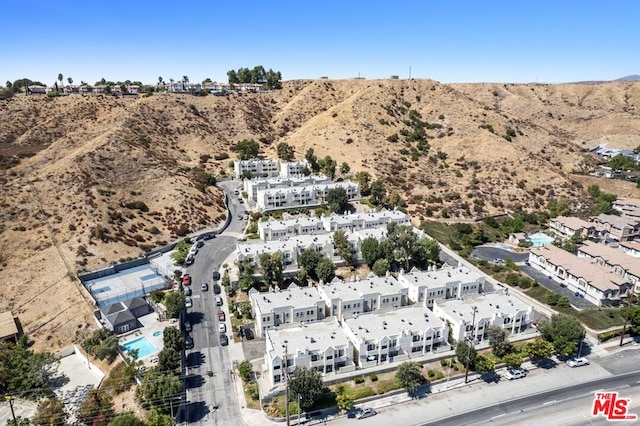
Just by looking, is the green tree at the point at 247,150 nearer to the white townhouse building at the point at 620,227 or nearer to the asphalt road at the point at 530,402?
the white townhouse building at the point at 620,227

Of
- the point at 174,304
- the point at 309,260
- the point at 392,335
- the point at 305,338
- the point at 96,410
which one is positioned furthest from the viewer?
the point at 309,260

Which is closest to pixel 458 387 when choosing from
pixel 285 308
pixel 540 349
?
pixel 540 349

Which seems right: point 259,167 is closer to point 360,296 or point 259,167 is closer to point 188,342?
point 360,296

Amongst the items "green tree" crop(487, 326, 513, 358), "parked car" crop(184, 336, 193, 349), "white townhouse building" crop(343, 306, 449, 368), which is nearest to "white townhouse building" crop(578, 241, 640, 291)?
"green tree" crop(487, 326, 513, 358)

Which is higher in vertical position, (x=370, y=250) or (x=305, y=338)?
(x=370, y=250)

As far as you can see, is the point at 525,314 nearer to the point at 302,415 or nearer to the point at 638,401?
the point at 638,401

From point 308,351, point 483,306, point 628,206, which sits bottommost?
point 308,351

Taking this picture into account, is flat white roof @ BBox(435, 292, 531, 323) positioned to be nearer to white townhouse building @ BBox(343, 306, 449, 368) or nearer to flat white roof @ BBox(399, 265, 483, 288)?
white townhouse building @ BBox(343, 306, 449, 368)

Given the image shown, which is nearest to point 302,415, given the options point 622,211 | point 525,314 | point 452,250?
point 525,314
